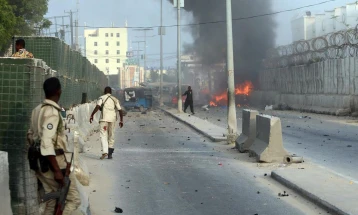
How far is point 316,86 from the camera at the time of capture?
41.6 meters

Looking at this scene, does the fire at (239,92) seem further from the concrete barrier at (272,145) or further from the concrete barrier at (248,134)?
the concrete barrier at (272,145)

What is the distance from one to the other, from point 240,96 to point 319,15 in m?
29.6

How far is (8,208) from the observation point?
5.82 metres

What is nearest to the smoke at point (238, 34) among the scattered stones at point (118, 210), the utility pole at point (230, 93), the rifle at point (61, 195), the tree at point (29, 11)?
the tree at point (29, 11)

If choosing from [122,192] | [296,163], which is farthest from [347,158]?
[122,192]

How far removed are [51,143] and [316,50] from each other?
33689mm

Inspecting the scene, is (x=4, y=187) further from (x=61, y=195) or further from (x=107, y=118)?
(x=107, y=118)

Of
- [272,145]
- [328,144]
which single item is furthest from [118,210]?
[328,144]

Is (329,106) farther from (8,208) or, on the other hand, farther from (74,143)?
(8,208)

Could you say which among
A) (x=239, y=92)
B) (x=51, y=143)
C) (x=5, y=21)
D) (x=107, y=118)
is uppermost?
(x=5, y=21)

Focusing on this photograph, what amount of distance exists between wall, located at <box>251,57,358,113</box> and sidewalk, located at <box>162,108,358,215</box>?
22.4 metres

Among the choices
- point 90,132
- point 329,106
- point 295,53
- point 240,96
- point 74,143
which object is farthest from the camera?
point 240,96

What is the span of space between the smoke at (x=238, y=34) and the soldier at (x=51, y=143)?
47107 millimetres

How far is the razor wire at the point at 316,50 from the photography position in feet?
108
